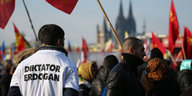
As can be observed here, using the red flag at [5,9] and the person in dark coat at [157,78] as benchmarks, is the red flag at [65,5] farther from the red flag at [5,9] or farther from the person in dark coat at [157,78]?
the person in dark coat at [157,78]

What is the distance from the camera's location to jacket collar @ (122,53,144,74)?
2.99 m

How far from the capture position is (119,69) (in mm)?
2885

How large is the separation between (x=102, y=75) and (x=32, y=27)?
1536mm

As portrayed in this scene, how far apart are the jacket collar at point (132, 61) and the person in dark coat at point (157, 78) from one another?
23cm

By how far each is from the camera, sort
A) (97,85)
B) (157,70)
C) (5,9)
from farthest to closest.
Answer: (5,9) < (97,85) < (157,70)

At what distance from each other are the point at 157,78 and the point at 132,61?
36 cm

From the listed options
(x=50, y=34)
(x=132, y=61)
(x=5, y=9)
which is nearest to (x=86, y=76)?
(x=132, y=61)

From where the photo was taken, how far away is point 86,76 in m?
4.54

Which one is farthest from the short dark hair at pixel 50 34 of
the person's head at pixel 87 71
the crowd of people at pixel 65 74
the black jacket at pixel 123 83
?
the person's head at pixel 87 71

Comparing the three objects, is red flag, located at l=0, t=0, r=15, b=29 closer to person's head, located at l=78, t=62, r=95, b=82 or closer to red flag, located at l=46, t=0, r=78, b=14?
red flag, located at l=46, t=0, r=78, b=14

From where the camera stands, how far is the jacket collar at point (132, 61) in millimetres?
2986

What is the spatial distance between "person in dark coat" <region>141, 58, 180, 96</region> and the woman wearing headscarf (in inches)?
52.9

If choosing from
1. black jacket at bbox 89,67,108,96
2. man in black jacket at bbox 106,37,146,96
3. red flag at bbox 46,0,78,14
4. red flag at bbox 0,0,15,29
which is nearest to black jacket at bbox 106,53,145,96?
man in black jacket at bbox 106,37,146,96

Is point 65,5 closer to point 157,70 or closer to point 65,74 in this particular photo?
point 157,70
